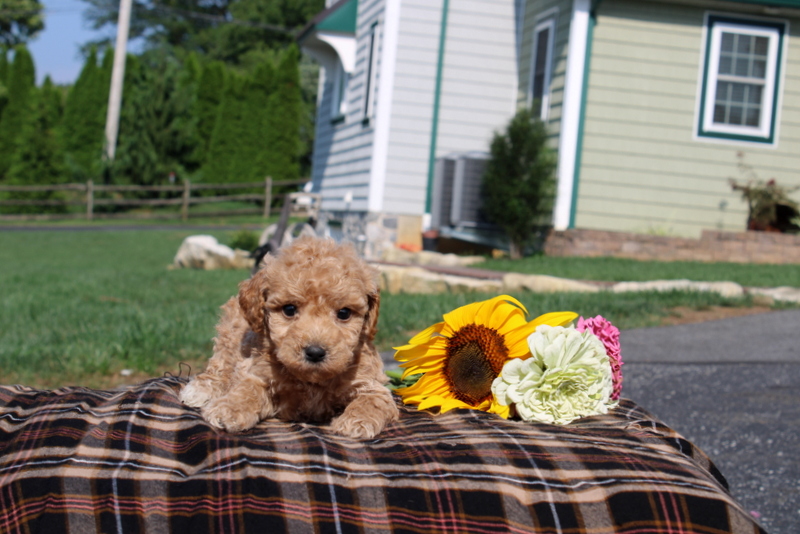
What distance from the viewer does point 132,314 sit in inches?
289

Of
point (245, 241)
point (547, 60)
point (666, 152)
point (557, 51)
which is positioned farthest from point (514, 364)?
point (245, 241)

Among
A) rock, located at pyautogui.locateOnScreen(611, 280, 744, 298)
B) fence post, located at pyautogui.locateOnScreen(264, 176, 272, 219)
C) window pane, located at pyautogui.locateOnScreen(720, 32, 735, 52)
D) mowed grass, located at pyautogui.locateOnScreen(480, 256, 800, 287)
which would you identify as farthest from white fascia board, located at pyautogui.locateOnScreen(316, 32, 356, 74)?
fence post, located at pyautogui.locateOnScreen(264, 176, 272, 219)

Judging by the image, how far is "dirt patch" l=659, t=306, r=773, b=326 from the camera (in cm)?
702

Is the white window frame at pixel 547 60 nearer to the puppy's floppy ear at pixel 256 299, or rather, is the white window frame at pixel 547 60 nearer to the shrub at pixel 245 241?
the shrub at pixel 245 241

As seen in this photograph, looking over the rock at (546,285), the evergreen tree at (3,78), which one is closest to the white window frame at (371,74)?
the rock at (546,285)

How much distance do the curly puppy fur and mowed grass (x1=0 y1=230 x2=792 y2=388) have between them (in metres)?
2.91

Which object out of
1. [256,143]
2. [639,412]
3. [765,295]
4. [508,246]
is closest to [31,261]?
[508,246]

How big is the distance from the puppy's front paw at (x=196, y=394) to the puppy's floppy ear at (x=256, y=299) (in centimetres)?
44

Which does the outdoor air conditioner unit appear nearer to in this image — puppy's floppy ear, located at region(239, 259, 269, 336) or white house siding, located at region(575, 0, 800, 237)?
white house siding, located at region(575, 0, 800, 237)

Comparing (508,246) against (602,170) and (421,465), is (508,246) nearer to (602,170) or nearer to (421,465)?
(602,170)

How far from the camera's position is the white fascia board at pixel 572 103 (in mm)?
12133

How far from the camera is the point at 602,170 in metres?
12.5

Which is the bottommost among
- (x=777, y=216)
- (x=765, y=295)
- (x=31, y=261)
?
(x=31, y=261)

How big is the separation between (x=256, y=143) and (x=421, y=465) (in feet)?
98.6
